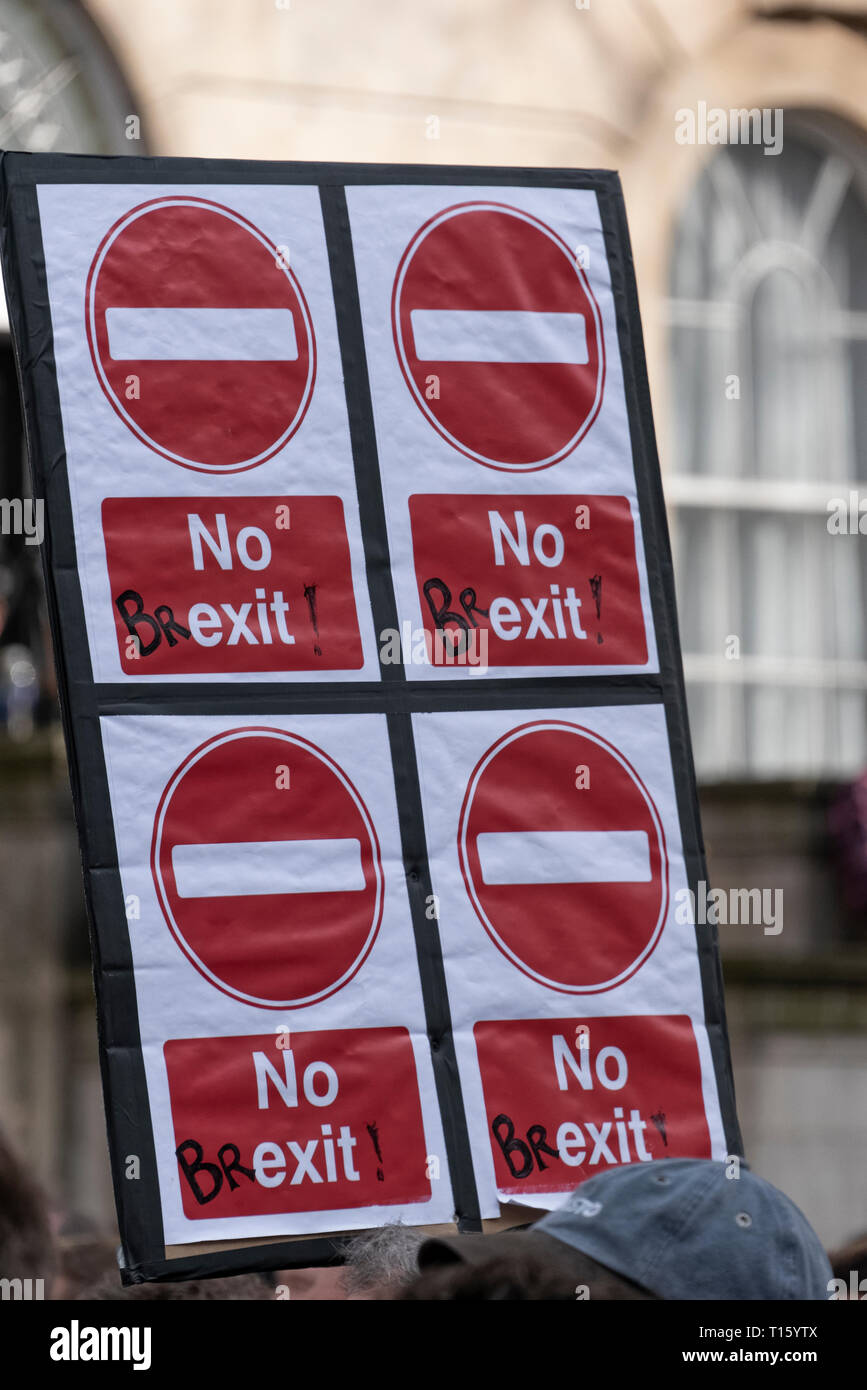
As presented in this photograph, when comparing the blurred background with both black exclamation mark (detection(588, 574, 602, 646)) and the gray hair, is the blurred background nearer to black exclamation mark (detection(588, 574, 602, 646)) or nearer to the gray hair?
black exclamation mark (detection(588, 574, 602, 646))

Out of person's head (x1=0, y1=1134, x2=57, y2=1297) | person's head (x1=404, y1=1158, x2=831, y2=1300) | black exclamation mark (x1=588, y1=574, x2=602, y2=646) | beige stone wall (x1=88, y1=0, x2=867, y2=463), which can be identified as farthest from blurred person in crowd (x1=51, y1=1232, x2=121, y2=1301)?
beige stone wall (x1=88, y1=0, x2=867, y2=463)

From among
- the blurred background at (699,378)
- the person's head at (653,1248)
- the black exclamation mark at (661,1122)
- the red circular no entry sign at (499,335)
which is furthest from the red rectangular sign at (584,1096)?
the blurred background at (699,378)

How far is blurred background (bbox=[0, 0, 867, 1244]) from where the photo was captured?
767 cm

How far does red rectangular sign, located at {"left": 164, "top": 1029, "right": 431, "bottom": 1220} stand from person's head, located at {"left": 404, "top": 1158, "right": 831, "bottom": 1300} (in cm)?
75

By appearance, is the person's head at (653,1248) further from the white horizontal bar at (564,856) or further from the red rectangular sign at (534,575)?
the red rectangular sign at (534,575)

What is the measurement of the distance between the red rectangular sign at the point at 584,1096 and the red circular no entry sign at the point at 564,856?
104 mm

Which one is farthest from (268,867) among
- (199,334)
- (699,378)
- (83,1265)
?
(699,378)

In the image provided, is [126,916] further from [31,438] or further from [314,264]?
[314,264]

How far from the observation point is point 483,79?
8.87 m

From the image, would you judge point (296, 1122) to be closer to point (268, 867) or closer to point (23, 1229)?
point (268, 867)

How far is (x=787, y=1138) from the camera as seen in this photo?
8023mm

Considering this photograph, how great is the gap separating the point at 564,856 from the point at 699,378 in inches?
246
